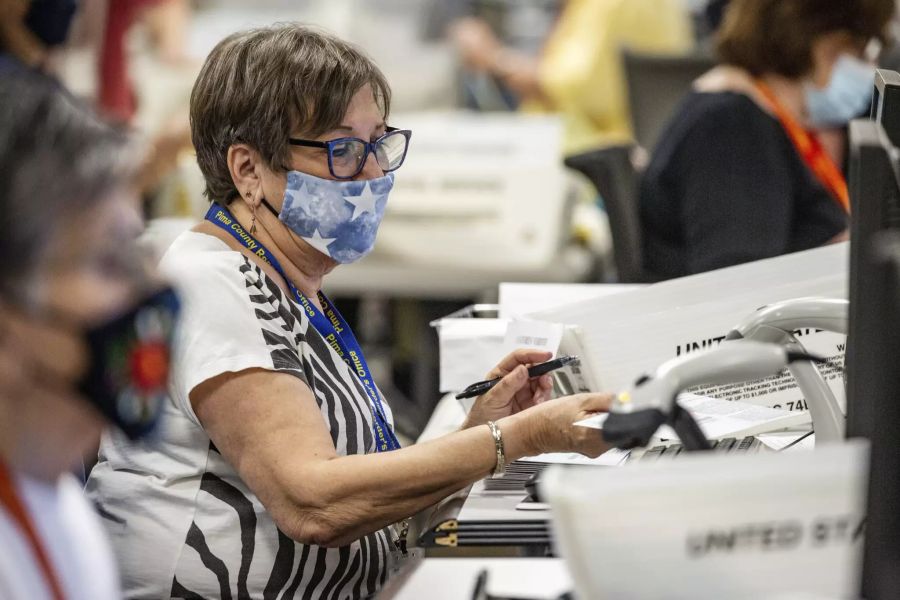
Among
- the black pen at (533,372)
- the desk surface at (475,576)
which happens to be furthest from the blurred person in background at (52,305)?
the black pen at (533,372)

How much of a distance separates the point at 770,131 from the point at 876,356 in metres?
1.67

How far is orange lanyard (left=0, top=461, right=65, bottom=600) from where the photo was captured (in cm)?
80

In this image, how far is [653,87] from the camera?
3.70 metres

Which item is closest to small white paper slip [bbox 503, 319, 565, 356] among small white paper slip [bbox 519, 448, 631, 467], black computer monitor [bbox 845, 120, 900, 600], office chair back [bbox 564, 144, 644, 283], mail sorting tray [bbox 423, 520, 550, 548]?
small white paper slip [bbox 519, 448, 631, 467]

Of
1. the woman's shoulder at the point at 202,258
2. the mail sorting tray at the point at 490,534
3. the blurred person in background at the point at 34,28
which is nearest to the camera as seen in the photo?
the mail sorting tray at the point at 490,534

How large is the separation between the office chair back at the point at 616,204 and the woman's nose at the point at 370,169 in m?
1.56

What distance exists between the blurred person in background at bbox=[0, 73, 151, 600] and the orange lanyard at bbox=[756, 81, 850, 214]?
2074 millimetres

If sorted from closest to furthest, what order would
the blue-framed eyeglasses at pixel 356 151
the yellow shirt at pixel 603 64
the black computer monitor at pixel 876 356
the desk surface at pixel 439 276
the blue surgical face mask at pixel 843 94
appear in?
1. the black computer monitor at pixel 876 356
2. the blue-framed eyeglasses at pixel 356 151
3. the blue surgical face mask at pixel 843 94
4. the desk surface at pixel 439 276
5. the yellow shirt at pixel 603 64

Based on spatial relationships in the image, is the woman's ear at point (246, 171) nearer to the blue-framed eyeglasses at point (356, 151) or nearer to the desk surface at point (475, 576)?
the blue-framed eyeglasses at point (356, 151)

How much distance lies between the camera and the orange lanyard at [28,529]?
0.80 m

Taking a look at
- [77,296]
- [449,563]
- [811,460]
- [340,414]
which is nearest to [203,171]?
[340,414]

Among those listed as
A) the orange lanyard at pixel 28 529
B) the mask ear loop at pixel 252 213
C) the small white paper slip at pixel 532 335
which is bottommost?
the small white paper slip at pixel 532 335

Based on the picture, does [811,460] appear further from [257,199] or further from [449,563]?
[257,199]

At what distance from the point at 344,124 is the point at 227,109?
0.51 feet
